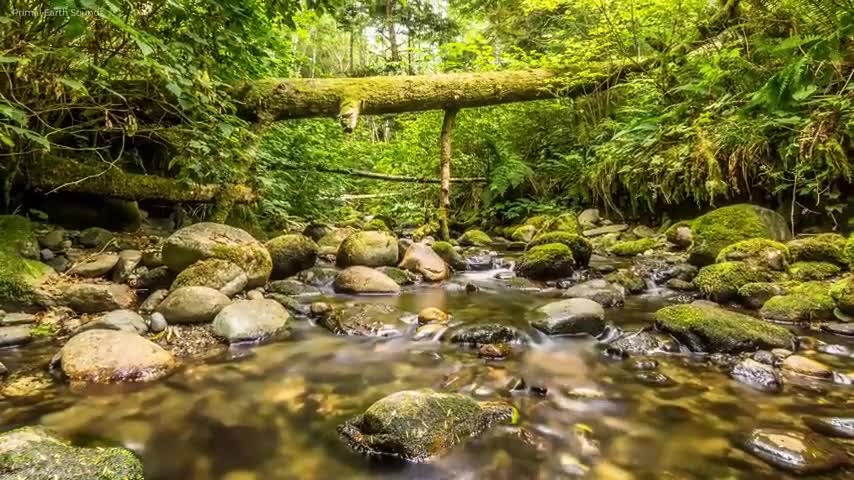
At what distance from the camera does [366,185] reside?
1340cm

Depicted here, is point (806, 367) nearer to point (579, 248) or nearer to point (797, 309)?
point (797, 309)

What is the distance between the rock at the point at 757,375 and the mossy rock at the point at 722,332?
0.88 feet

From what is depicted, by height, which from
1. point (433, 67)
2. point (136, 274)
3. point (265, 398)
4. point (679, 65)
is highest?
point (433, 67)

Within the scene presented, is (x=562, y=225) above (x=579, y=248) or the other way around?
above

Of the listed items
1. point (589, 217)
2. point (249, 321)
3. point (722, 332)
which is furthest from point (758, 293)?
point (589, 217)

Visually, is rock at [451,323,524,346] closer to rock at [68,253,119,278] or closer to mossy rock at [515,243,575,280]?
mossy rock at [515,243,575,280]

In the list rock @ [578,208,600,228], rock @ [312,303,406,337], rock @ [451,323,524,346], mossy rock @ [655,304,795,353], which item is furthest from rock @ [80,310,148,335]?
rock @ [578,208,600,228]

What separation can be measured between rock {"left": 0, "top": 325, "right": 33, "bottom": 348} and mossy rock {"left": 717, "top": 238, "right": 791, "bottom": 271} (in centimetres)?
643

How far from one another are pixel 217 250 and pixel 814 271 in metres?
5.88

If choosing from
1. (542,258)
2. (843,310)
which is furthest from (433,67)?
(843,310)

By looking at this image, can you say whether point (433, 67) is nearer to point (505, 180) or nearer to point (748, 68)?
point (505, 180)

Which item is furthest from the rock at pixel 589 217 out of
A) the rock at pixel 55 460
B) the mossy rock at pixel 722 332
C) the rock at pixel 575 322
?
the rock at pixel 55 460

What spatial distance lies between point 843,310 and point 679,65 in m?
5.62

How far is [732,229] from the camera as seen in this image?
18.6 ft
